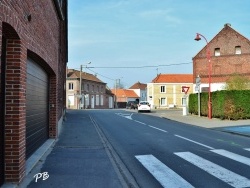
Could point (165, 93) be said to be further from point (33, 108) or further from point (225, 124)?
point (33, 108)

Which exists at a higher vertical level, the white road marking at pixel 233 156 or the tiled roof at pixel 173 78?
the tiled roof at pixel 173 78

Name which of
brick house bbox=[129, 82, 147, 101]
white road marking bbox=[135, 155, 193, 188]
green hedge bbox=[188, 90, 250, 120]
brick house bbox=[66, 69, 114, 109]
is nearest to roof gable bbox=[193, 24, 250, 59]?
brick house bbox=[66, 69, 114, 109]

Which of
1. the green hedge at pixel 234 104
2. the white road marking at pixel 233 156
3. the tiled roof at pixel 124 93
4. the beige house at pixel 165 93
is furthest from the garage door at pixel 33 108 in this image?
Result: the tiled roof at pixel 124 93

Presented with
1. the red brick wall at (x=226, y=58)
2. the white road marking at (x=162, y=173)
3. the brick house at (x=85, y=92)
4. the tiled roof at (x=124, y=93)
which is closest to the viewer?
the white road marking at (x=162, y=173)

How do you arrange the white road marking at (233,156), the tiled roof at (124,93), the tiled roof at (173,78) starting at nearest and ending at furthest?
1. the white road marking at (233,156)
2. the tiled roof at (173,78)
3. the tiled roof at (124,93)

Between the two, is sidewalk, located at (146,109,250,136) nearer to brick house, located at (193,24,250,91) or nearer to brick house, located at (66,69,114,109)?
brick house, located at (193,24,250,91)

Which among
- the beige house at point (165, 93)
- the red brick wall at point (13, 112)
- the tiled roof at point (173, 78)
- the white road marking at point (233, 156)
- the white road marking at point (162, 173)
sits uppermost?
the tiled roof at point (173, 78)

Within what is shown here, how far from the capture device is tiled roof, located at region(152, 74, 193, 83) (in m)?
80.7

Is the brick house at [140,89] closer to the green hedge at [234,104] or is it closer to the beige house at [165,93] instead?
the beige house at [165,93]

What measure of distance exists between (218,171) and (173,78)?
7463 cm

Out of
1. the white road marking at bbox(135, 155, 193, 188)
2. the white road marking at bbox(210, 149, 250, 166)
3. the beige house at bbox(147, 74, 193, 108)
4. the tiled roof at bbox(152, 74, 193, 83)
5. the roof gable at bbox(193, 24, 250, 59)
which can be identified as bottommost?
the white road marking at bbox(135, 155, 193, 188)

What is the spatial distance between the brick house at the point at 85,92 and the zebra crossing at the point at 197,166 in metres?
54.2

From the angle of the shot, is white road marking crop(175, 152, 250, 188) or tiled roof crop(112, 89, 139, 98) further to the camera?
A: tiled roof crop(112, 89, 139, 98)

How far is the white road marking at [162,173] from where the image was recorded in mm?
7074
